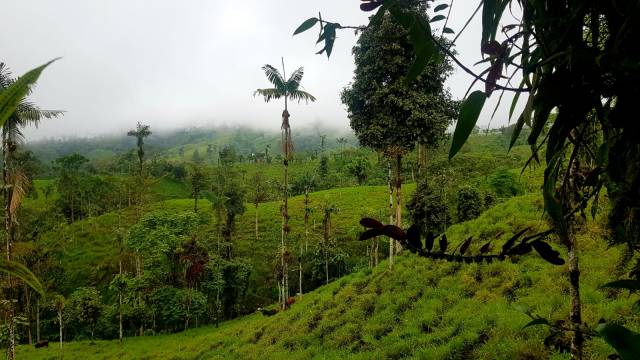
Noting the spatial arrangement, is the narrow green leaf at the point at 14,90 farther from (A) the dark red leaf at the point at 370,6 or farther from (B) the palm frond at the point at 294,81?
(B) the palm frond at the point at 294,81

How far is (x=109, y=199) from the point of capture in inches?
3091

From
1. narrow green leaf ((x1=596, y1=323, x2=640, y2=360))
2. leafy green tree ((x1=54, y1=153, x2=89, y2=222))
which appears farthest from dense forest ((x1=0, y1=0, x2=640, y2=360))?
leafy green tree ((x1=54, y1=153, x2=89, y2=222))

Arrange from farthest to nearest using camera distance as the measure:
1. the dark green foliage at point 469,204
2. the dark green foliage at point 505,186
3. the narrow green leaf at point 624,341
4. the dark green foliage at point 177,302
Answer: the dark green foliage at point 177,302, the dark green foliage at point 505,186, the dark green foliage at point 469,204, the narrow green leaf at point 624,341

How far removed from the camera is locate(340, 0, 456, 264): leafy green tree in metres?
17.0

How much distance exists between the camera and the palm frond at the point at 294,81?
2319 cm

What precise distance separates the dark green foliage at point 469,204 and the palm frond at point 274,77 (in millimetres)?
21306

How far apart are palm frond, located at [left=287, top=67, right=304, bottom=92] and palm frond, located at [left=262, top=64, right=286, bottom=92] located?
1.08ft

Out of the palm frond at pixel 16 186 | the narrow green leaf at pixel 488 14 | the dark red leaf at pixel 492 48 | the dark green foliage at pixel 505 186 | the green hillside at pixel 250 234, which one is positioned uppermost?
the narrow green leaf at pixel 488 14

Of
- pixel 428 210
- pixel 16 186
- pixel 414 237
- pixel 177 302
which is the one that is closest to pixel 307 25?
pixel 414 237

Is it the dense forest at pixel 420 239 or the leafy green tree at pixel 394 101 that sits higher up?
the leafy green tree at pixel 394 101

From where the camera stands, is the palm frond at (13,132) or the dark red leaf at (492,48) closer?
the dark red leaf at (492,48)

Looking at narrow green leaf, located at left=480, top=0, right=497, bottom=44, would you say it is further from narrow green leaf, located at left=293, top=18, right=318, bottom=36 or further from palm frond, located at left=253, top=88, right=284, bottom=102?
palm frond, located at left=253, top=88, right=284, bottom=102

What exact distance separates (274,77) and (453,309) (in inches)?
635

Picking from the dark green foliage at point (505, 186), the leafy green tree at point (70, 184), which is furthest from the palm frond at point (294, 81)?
the leafy green tree at point (70, 184)
